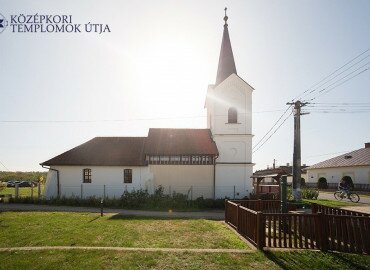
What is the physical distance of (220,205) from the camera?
70.7 ft

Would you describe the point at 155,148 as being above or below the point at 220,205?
above

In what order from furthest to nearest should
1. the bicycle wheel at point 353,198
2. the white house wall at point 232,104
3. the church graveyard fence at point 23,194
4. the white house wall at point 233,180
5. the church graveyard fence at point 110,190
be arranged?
the white house wall at point 232,104, the bicycle wheel at point 353,198, the white house wall at point 233,180, the church graveyard fence at point 110,190, the church graveyard fence at point 23,194

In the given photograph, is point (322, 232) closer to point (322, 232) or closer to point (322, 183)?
point (322, 232)

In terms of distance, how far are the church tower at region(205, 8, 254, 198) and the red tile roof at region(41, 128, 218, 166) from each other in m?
1.33

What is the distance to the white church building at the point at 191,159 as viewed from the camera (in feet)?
85.0

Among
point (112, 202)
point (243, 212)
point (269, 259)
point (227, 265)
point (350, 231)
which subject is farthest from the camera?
point (112, 202)

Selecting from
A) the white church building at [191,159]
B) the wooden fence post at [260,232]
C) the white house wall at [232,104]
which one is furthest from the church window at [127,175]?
the wooden fence post at [260,232]

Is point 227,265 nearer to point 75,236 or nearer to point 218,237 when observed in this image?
point 218,237

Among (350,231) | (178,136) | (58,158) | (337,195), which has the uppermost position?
(178,136)

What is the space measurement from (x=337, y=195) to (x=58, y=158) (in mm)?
26820

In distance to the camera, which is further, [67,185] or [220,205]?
[67,185]

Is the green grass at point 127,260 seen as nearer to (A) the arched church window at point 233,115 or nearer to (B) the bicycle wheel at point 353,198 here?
(A) the arched church window at point 233,115

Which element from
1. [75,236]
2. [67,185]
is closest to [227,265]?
[75,236]

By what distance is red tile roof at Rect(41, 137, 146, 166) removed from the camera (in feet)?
85.7
